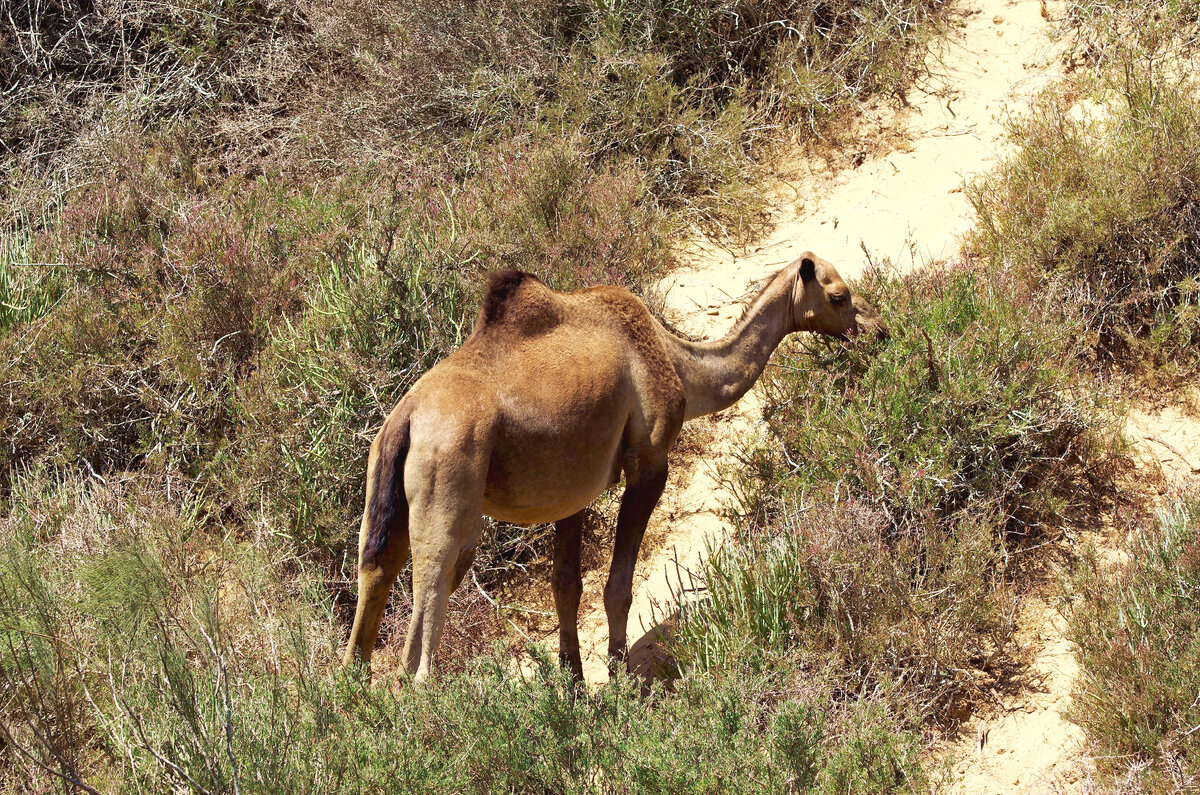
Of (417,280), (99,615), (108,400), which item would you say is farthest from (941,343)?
(108,400)

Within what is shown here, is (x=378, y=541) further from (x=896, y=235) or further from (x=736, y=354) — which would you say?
(x=896, y=235)

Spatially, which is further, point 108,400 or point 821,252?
point 821,252

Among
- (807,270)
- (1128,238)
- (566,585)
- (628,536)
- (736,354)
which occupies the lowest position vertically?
(566,585)

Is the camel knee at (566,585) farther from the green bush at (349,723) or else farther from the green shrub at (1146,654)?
the green shrub at (1146,654)

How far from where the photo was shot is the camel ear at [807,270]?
7.08 meters

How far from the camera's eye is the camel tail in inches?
207

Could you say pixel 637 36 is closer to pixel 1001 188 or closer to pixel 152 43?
pixel 1001 188

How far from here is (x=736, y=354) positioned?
22.9 ft

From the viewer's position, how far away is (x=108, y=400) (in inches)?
332

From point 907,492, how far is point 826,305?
1.48m

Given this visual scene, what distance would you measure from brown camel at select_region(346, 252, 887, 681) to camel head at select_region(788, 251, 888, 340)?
0.07 meters

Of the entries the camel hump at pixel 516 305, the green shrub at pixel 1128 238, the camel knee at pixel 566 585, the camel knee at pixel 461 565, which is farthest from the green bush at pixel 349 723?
the green shrub at pixel 1128 238

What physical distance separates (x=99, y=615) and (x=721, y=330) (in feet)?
17.9

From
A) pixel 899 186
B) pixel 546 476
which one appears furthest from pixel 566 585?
pixel 899 186
